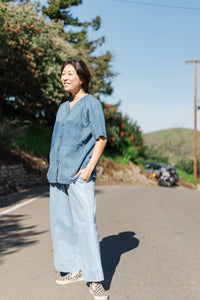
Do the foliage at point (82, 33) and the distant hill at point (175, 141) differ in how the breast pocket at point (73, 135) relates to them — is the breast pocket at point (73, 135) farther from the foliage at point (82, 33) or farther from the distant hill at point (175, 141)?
the distant hill at point (175, 141)

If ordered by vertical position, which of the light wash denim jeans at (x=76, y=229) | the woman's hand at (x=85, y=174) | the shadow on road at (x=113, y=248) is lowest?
the shadow on road at (x=113, y=248)

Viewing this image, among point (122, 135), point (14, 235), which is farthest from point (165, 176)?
point (14, 235)

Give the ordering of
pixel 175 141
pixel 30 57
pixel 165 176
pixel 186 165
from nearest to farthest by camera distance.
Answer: pixel 30 57 < pixel 165 176 < pixel 186 165 < pixel 175 141

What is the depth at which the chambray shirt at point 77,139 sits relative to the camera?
3341 mm

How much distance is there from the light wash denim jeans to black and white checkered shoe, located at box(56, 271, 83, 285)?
0.15 m

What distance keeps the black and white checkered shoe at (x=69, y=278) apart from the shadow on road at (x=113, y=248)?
0.28 m

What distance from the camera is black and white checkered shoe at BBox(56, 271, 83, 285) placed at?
11.9ft

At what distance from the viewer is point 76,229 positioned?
3.49 meters

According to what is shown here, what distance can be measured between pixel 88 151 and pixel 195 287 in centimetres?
168

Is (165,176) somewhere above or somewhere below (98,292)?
below

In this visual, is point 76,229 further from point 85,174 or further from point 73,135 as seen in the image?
point 73,135

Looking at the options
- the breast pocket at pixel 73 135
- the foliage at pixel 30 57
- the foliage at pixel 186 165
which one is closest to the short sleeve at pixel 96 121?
the breast pocket at pixel 73 135

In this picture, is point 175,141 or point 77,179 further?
point 175,141

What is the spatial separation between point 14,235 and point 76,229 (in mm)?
2530
